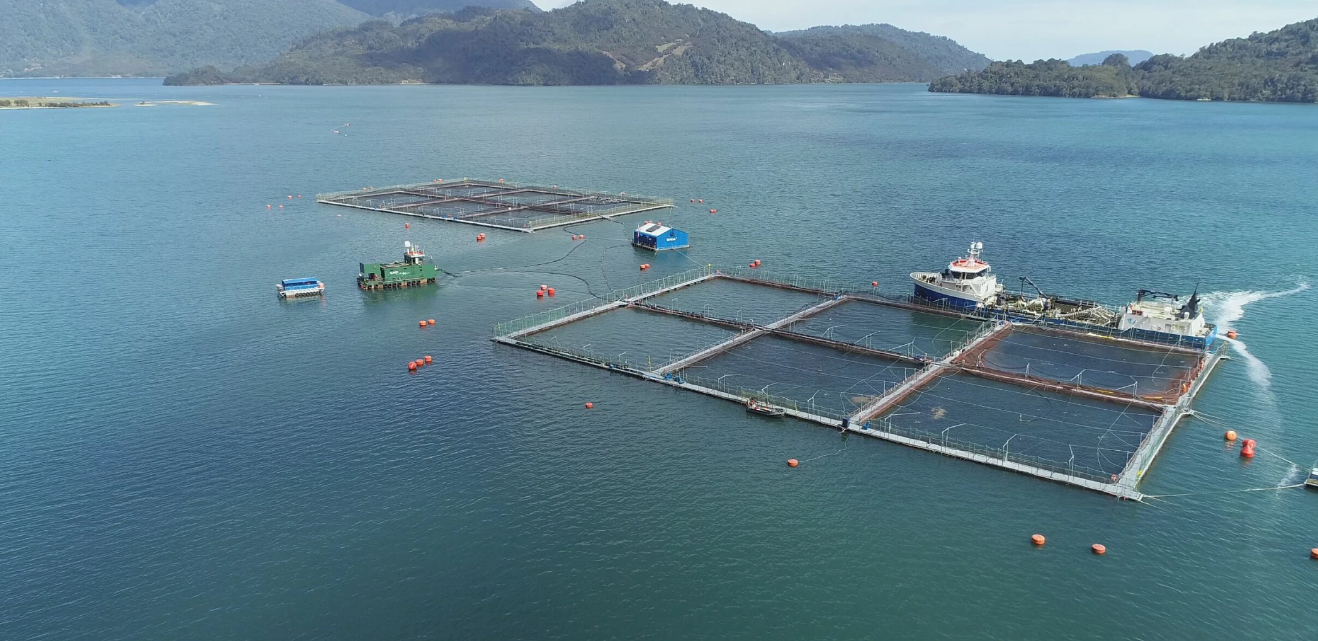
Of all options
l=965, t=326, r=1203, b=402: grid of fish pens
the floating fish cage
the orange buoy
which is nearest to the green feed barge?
the floating fish cage

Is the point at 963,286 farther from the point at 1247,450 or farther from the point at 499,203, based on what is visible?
the point at 499,203

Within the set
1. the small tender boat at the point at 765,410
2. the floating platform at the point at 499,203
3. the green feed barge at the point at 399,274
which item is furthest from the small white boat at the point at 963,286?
the floating platform at the point at 499,203

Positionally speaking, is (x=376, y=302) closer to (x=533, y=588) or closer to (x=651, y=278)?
(x=651, y=278)

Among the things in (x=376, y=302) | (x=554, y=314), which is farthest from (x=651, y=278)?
(x=376, y=302)

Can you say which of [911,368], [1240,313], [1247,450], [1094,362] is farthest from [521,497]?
[1240,313]

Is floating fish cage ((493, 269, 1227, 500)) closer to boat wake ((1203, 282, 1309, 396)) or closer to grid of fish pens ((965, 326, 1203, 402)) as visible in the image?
grid of fish pens ((965, 326, 1203, 402))

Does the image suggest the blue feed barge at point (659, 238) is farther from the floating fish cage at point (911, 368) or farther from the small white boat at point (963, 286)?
the small white boat at point (963, 286)
